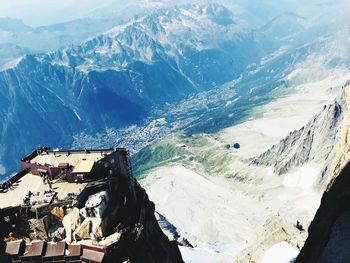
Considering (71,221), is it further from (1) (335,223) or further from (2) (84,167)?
(1) (335,223)

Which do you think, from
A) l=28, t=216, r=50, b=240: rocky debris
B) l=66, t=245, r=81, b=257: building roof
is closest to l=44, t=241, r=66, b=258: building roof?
l=66, t=245, r=81, b=257: building roof

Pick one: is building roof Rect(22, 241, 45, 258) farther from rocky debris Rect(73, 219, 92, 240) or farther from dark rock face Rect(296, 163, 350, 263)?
dark rock face Rect(296, 163, 350, 263)

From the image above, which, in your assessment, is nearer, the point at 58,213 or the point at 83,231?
the point at 83,231

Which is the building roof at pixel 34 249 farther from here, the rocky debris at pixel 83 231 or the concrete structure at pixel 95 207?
the concrete structure at pixel 95 207

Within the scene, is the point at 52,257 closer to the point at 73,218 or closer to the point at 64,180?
the point at 73,218

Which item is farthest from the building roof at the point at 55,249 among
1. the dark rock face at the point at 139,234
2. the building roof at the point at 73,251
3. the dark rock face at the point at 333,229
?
the dark rock face at the point at 333,229

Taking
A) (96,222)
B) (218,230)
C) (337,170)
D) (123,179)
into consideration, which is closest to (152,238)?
(123,179)

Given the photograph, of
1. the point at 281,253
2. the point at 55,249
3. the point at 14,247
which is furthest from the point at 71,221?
the point at 281,253
